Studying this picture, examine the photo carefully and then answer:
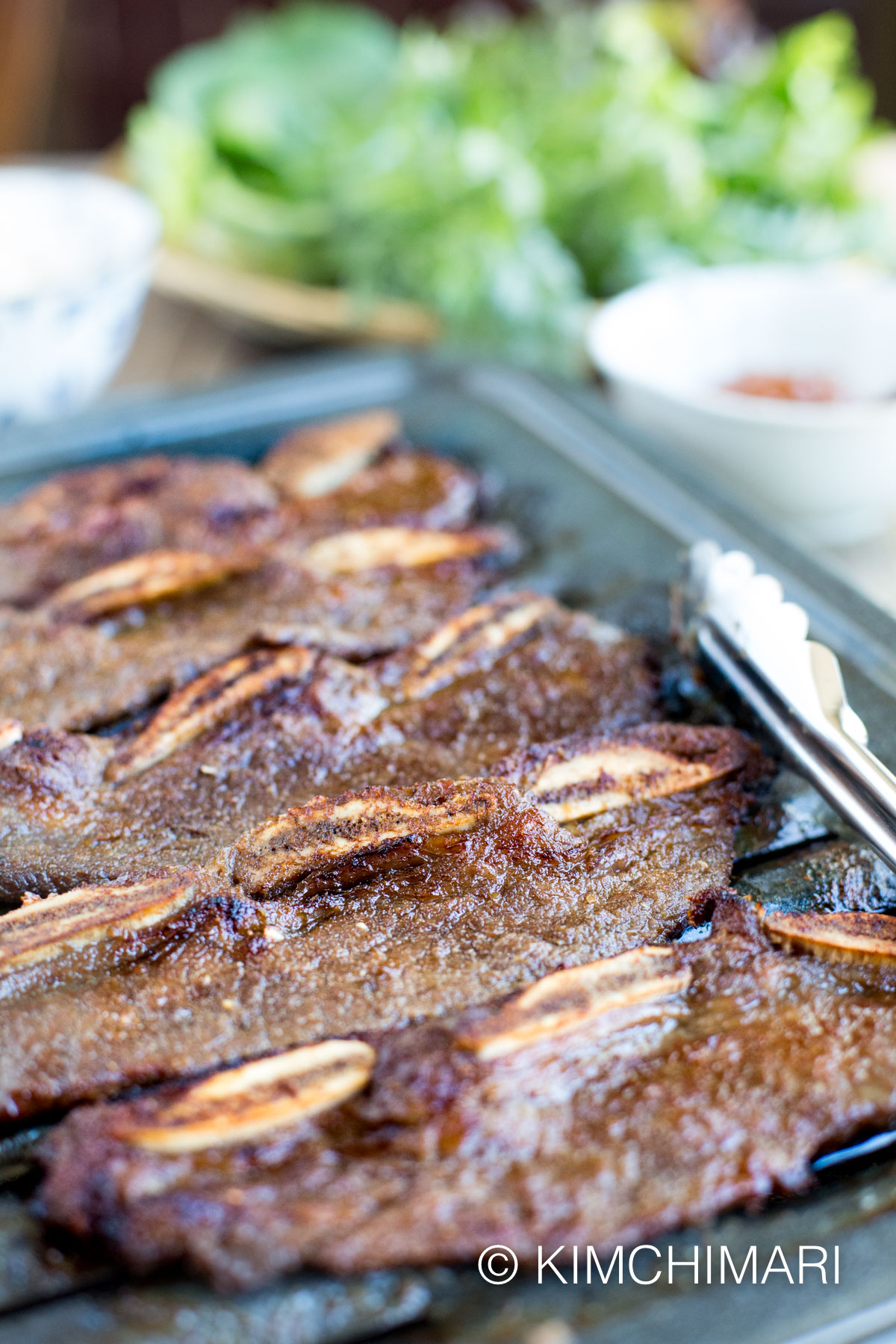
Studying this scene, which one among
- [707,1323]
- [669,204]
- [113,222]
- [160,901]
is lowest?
[160,901]

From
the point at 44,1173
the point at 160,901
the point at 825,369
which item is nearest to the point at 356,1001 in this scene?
the point at 160,901

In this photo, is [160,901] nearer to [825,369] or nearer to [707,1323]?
[707,1323]

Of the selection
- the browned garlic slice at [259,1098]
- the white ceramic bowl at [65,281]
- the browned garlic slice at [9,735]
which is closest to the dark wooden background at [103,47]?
the white ceramic bowl at [65,281]

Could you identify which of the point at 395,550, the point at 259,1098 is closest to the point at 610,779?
the point at 259,1098

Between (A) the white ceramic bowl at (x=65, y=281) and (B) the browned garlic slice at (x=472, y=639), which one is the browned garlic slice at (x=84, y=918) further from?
(A) the white ceramic bowl at (x=65, y=281)

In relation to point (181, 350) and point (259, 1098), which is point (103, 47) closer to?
point (181, 350)

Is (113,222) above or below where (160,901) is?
above
